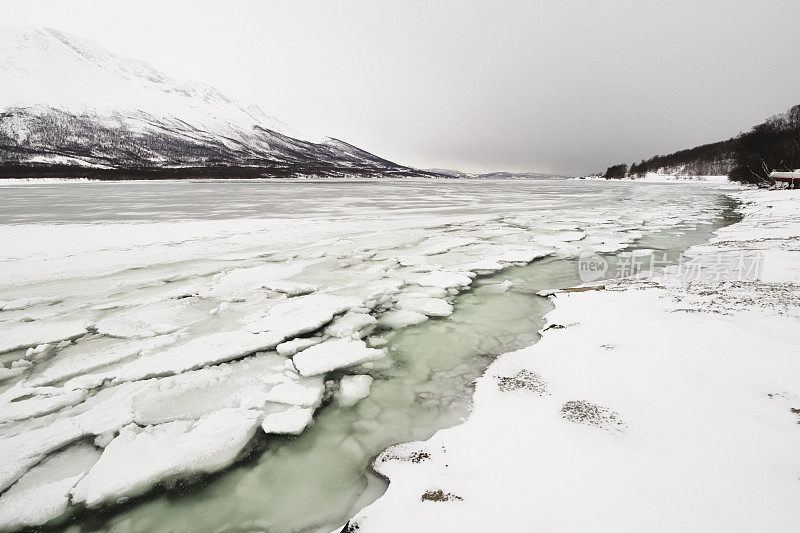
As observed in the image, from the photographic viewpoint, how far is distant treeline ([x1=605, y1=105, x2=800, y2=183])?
2934 centimetres

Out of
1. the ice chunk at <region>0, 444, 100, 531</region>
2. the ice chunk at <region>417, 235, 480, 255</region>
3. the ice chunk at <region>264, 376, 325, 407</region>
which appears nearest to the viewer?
the ice chunk at <region>0, 444, 100, 531</region>

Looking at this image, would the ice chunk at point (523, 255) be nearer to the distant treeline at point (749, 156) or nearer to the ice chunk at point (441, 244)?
the ice chunk at point (441, 244)

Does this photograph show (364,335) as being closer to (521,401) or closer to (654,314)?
(521,401)

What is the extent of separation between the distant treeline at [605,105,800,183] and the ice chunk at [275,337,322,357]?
39388mm

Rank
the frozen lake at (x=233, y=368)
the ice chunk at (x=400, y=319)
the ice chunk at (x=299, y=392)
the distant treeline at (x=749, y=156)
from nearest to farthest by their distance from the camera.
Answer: the frozen lake at (x=233, y=368), the ice chunk at (x=299, y=392), the ice chunk at (x=400, y=319), the distant treeline at (x=749, y=156)

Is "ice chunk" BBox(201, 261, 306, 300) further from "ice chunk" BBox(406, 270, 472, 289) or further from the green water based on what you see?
the green water

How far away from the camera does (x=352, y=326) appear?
4.44 metres

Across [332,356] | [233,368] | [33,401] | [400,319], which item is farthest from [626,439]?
[33,401]

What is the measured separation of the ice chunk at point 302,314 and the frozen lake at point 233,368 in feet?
0.12

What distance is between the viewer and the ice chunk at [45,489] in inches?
81.2

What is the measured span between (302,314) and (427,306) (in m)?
1.73

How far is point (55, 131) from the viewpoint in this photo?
424 feet

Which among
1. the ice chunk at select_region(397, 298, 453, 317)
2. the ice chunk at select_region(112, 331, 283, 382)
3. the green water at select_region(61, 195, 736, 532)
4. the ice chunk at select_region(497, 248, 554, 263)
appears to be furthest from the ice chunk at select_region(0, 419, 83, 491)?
the ice chunk at select_region(497, 248, 554, 263)

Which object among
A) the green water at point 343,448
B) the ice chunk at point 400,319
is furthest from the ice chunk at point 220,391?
the ice chunk at point 400,319
